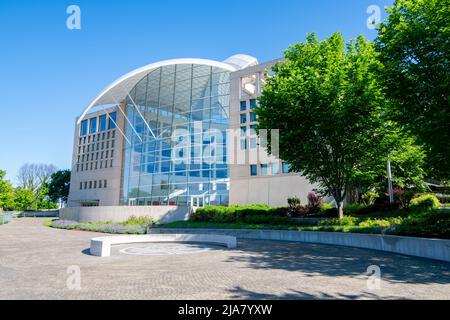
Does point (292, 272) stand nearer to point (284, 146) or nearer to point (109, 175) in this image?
point (284, 146)

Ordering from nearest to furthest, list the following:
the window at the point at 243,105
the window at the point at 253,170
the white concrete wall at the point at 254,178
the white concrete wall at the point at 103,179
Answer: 1. the white concrete wall at the point at 254,178
2. the window at the point at 253,170
3. the window at the point at 243,105
4. the white concrete wall at the point at 103,179

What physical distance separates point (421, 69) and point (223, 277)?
10752 mm

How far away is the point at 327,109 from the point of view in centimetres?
1684

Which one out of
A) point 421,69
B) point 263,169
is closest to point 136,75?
point 263,169

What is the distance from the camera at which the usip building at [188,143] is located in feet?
112

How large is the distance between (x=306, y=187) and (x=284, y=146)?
40.4 ft

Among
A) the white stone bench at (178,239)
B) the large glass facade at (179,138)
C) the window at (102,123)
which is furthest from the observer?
the window at (102,123)

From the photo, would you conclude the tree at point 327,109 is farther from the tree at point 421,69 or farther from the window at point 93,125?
the window at point 93,125

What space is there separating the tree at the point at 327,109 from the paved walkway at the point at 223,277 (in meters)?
7.00

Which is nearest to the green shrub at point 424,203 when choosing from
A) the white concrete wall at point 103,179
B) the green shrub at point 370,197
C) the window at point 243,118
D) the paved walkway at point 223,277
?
the green shrub at point 370,197

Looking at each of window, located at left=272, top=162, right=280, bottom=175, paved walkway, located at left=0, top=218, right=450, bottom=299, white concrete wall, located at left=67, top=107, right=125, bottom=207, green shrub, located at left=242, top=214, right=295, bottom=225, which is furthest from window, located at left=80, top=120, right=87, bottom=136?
paved walkway, located at left=0, top=218, right=450, bottom=299

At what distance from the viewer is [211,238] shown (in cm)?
1783
